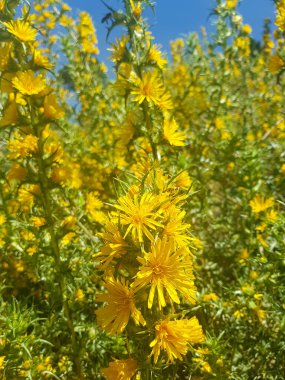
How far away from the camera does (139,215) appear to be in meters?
1.52

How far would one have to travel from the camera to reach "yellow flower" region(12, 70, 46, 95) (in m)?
2.52

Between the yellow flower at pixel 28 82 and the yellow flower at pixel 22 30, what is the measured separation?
225 mm

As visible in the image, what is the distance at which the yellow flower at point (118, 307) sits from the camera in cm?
152

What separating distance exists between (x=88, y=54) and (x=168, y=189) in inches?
195

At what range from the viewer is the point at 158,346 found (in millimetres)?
1492

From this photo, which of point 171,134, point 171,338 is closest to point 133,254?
point 171,338

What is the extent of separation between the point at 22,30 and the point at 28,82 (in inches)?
13.4

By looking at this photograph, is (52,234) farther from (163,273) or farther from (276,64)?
(276,64)

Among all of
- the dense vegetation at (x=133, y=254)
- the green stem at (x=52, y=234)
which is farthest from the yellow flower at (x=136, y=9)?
the green stem at (x=52, y=234)

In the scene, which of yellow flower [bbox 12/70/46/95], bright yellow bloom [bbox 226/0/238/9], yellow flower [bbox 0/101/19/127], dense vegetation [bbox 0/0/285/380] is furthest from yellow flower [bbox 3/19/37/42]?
bright yellow bloom [bbox 226/0/238/9]

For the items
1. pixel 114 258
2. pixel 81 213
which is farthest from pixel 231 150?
pixel 114 258

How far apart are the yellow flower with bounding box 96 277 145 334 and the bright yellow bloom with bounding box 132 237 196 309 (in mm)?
58

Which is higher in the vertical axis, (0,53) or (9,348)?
(0,53)

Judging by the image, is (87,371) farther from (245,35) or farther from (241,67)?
(245,35)
